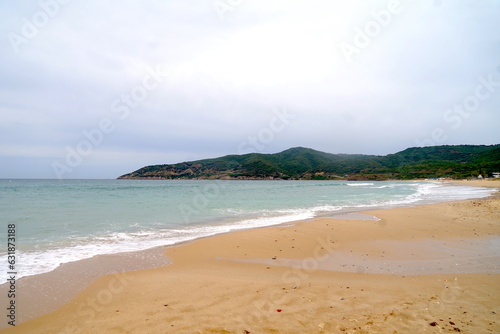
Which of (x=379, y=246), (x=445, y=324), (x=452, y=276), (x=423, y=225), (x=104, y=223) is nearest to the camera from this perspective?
(x=445, y=324)

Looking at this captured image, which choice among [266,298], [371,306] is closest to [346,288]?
[371,306]

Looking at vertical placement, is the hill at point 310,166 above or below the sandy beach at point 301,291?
above

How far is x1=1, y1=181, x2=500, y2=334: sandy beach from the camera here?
4.10m

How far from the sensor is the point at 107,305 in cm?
496

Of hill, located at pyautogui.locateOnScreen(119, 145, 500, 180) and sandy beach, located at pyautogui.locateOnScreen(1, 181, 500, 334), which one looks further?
hill, located at pyautogui.locateOnScreen(119, 145, 500, 180)

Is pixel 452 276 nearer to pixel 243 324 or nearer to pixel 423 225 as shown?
pixel 243 324

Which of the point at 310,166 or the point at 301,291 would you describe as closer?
the point at 301,291

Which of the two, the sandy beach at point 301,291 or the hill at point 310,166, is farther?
the hill at point 310,166

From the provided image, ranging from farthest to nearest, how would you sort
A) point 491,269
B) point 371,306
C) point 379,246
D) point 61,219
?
1. point 61,219
2. point 379,246
3. point 491,269
4. point 371,306

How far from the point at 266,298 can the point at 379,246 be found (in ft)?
19.3

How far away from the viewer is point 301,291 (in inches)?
211

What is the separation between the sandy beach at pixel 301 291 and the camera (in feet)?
13.4

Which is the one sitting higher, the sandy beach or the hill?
the hill

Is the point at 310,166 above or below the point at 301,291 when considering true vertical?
above
